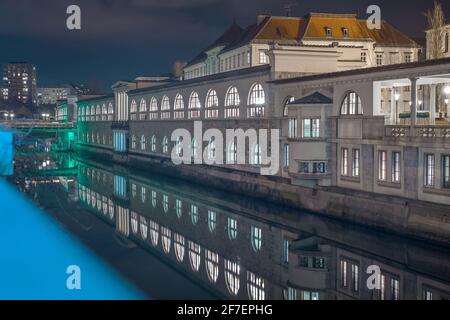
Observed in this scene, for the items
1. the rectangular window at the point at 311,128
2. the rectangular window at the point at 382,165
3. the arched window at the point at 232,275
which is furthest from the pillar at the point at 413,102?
the arched window at the point at 232,275

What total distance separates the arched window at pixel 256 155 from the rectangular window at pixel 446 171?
14.2 m

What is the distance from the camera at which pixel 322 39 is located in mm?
51875

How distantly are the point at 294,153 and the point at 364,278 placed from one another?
11.6m

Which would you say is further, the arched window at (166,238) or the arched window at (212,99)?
the arched window at (212,99)

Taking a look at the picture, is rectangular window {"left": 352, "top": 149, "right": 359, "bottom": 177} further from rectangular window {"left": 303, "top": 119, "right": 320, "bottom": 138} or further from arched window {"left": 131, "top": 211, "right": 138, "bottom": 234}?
arched window {"left": 131, "top": 211, "right": 138, "bottom": 234}

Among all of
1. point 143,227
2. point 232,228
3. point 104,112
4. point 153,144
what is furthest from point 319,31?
point 104,112

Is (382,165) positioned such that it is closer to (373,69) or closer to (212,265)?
(373,69)

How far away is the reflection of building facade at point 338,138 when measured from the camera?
23078 mm

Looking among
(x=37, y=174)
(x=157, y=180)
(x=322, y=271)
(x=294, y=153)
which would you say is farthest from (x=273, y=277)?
(x=37, y=174)

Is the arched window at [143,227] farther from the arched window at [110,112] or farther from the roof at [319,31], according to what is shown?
the arched window at [110,112]
